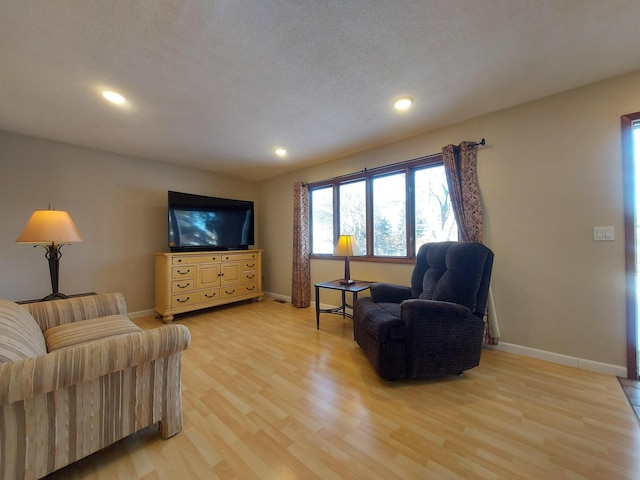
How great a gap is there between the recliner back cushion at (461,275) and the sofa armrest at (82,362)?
191cm

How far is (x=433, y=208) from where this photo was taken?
2854 mm

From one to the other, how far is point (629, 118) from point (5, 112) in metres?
5.37

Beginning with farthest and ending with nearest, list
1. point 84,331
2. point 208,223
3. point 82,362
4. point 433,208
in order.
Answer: point 208,223 → point 433,208 → point 84,331 → point 82,362

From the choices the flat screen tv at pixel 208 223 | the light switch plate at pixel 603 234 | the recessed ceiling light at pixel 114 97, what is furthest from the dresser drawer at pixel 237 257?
the light switch plate at pixel 603 234

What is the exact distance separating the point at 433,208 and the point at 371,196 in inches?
33.2

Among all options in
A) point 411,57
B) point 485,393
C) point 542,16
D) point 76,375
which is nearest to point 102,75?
point 76,375

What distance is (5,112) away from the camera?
231cm

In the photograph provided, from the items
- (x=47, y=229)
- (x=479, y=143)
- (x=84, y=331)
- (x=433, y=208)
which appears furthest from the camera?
(x=433, y=208)

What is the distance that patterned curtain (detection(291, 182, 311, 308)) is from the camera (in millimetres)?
3955

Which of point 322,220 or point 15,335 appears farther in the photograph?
point 322,220

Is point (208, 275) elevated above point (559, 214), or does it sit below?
below

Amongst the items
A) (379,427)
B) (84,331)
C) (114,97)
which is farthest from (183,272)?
(379,427)

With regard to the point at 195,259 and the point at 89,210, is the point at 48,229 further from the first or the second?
the point at 195,259

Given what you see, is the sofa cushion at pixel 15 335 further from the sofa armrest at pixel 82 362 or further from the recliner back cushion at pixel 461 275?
the recliner back cushion at pixel 461 275
